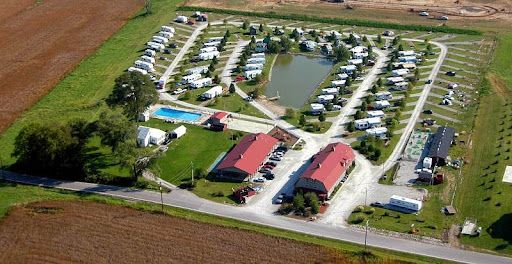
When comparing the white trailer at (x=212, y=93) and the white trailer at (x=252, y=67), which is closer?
the white trailer at (x=212, y=93)

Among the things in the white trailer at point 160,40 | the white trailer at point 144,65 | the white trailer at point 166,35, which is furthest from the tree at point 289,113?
the white trailer at point 166,35

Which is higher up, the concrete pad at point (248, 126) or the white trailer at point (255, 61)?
the white trailer at point (255, 61)

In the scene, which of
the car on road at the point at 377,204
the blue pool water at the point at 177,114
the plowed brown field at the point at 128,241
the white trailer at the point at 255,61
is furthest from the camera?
the white trailer at the point at 255,61

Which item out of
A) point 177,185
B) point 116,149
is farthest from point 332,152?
point 116,149

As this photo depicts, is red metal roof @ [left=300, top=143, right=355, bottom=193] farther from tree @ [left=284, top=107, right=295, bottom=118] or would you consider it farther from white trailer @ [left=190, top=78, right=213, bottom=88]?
white trailer @ [left=190, top=78, right=213, bottom=88]

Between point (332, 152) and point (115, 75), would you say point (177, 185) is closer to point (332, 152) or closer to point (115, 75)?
point (332, 152)

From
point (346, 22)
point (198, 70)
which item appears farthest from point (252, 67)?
point (346, 22)

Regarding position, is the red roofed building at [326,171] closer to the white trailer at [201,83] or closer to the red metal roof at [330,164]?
the red metal roof at [330,164]
